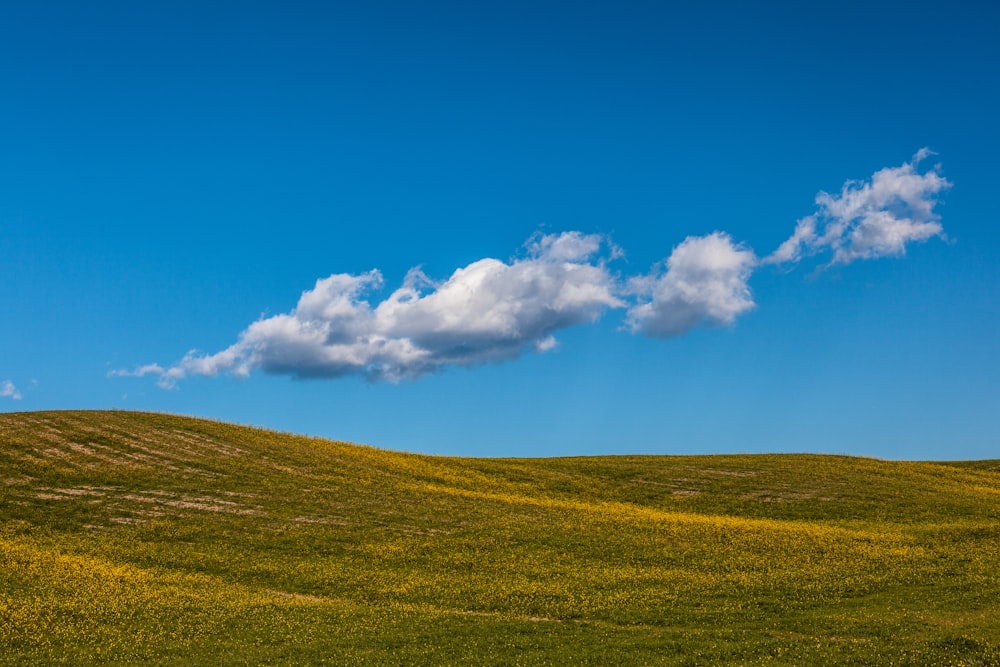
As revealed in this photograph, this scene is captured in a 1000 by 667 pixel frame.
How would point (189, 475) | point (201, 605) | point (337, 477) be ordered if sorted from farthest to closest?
point (337, 477) → point (189, 475) → point (201, 605)

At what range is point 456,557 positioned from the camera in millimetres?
50219

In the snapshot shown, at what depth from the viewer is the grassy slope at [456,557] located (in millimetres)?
33500

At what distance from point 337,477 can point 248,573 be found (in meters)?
25.5

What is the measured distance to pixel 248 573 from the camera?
4656cm

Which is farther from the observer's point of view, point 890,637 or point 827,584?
point 827,584

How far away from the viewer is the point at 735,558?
1996 inches

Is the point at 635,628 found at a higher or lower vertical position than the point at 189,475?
lower

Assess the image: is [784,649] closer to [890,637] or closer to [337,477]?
[890,637]

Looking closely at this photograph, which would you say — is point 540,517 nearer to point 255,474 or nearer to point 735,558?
point 735,558

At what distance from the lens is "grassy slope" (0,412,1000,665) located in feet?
110

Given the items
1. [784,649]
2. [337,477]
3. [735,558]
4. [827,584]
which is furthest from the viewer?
[337,477]

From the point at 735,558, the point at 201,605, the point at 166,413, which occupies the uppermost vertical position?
the point at 166,413

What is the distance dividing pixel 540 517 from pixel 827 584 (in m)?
23.7

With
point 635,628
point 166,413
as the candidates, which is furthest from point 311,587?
point 166,413
